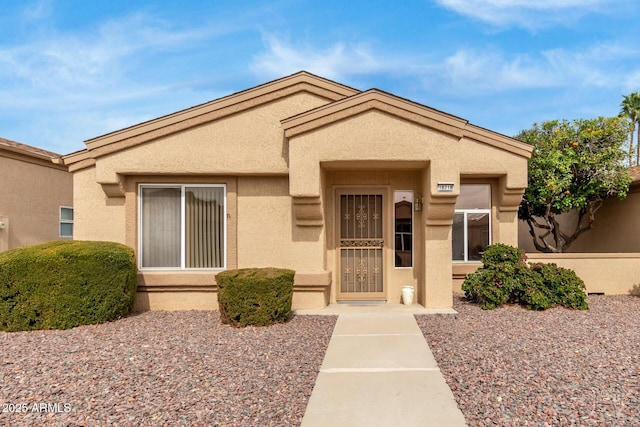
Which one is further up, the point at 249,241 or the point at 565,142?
the point at 565,142

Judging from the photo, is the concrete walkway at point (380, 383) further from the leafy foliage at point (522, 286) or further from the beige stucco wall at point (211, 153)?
the beige stucco wall at point (211, 153)

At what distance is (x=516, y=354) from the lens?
5.78 m

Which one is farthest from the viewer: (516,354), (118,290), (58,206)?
(58,206)

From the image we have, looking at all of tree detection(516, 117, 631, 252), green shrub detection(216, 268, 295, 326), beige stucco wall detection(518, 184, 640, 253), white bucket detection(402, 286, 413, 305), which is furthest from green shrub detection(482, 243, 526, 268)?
beige stucco wall detection(518, 184, 640, 253)

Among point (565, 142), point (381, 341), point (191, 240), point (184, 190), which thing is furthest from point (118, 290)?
point (565, 142)

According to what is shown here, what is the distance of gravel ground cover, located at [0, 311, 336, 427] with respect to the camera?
4102mm

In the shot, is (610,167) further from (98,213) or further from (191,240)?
(98,213)

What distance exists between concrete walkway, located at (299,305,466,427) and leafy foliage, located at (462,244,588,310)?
2315 millimetres

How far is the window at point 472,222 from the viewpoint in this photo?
1084cm

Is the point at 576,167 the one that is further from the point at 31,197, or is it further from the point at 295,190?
the point at 31,197

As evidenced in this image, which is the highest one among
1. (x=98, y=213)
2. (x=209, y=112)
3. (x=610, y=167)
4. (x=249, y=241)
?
(x=209, y=112)

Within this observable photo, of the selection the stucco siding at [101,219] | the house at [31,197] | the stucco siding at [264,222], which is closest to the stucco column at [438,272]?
the stucco siding at [264,222]

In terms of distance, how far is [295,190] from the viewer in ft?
27.6

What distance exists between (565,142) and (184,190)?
1156 centimetres
